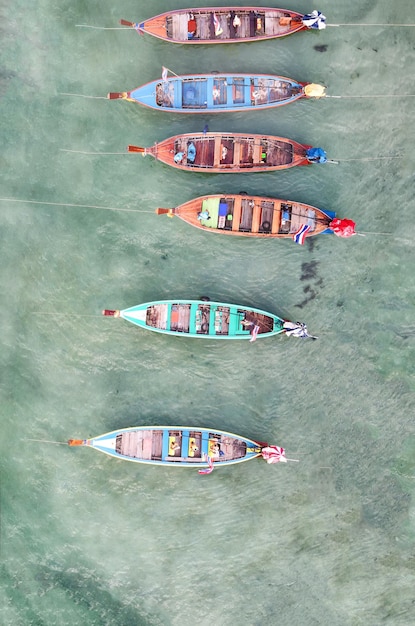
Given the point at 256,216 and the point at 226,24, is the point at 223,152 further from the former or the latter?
the point at 226,24

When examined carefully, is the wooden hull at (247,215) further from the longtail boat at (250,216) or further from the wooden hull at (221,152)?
the wooden hull at (221,152)

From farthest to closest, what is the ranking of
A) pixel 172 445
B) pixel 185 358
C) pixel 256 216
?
pixel 185 358 → pixel 256 216 → pixel 172 445

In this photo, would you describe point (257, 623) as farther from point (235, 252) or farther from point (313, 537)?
point (235, 252)

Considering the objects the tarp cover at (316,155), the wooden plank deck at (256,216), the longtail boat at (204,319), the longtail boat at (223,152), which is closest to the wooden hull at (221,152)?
the longtail boat at (223,152)

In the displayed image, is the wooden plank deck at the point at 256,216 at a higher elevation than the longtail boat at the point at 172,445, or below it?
higher

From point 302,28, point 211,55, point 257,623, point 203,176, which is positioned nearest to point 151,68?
point 211,55

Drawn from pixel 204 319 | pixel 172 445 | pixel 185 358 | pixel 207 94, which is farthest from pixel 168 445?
pixel 207 94
